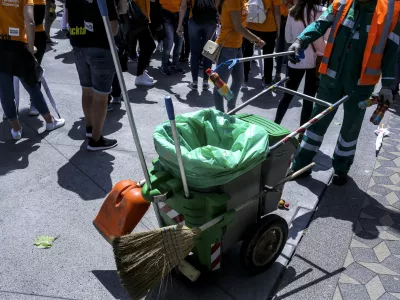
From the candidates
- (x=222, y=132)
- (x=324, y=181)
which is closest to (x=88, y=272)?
(x=222, y=132)

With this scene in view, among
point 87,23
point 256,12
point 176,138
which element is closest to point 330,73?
point 176,138

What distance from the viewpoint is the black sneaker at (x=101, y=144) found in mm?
4590

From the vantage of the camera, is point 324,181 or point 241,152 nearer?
point 241,152

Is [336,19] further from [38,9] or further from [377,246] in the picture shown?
[38,9]

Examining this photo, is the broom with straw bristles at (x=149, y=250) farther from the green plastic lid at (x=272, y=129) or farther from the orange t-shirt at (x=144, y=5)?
the orange t-shirt at (x=144, y=5)

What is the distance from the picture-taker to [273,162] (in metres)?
2.90

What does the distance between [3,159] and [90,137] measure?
898 millimetres

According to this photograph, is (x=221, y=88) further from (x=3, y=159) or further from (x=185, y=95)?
(x=185, y=95)

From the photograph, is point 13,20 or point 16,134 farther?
point 16,134

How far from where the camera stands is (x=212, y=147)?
8.03 feet

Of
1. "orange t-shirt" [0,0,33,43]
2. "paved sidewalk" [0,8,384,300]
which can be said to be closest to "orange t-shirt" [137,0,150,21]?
"paved sidewalk" [0,8,384,300]

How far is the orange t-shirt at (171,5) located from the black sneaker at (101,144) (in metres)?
3.17

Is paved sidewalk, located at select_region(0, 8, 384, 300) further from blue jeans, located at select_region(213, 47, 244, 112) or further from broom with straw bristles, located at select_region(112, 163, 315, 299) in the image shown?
blue jeans, located at select_region(213, 47, 244, 112)

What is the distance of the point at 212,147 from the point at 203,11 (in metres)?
3.96
